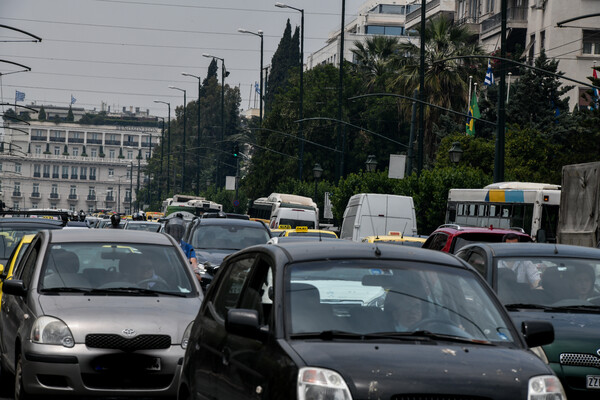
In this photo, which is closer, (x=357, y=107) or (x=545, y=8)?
(x=545, y=8)

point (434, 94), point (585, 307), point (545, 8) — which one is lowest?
point (585, 307)

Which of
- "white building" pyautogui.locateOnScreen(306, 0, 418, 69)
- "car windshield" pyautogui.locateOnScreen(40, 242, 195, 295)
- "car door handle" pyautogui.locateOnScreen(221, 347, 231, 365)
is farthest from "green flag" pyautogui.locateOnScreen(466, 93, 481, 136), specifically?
"white building" pyautogui.locateOnScreen(306, 0, 418, 69)

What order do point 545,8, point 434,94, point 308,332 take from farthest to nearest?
point 545,8 < point 434,94 < point 308,332

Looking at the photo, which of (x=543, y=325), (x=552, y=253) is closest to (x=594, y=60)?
(x=552, y=253)

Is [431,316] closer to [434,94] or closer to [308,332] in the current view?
[308,332]

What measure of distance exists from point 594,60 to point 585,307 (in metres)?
54.5

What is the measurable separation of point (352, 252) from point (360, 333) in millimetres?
707

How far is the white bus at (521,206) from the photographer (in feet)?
115

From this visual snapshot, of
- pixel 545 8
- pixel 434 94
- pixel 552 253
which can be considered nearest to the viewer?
pixel 552 253

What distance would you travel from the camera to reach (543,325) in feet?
22.3

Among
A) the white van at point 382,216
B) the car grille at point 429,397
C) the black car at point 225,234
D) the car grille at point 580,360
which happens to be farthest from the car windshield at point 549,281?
the white van at point 382,216

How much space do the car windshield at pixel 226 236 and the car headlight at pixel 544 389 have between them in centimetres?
1606

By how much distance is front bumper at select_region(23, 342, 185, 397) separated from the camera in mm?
9203

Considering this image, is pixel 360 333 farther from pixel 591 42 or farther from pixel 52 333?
pixel 591 42
